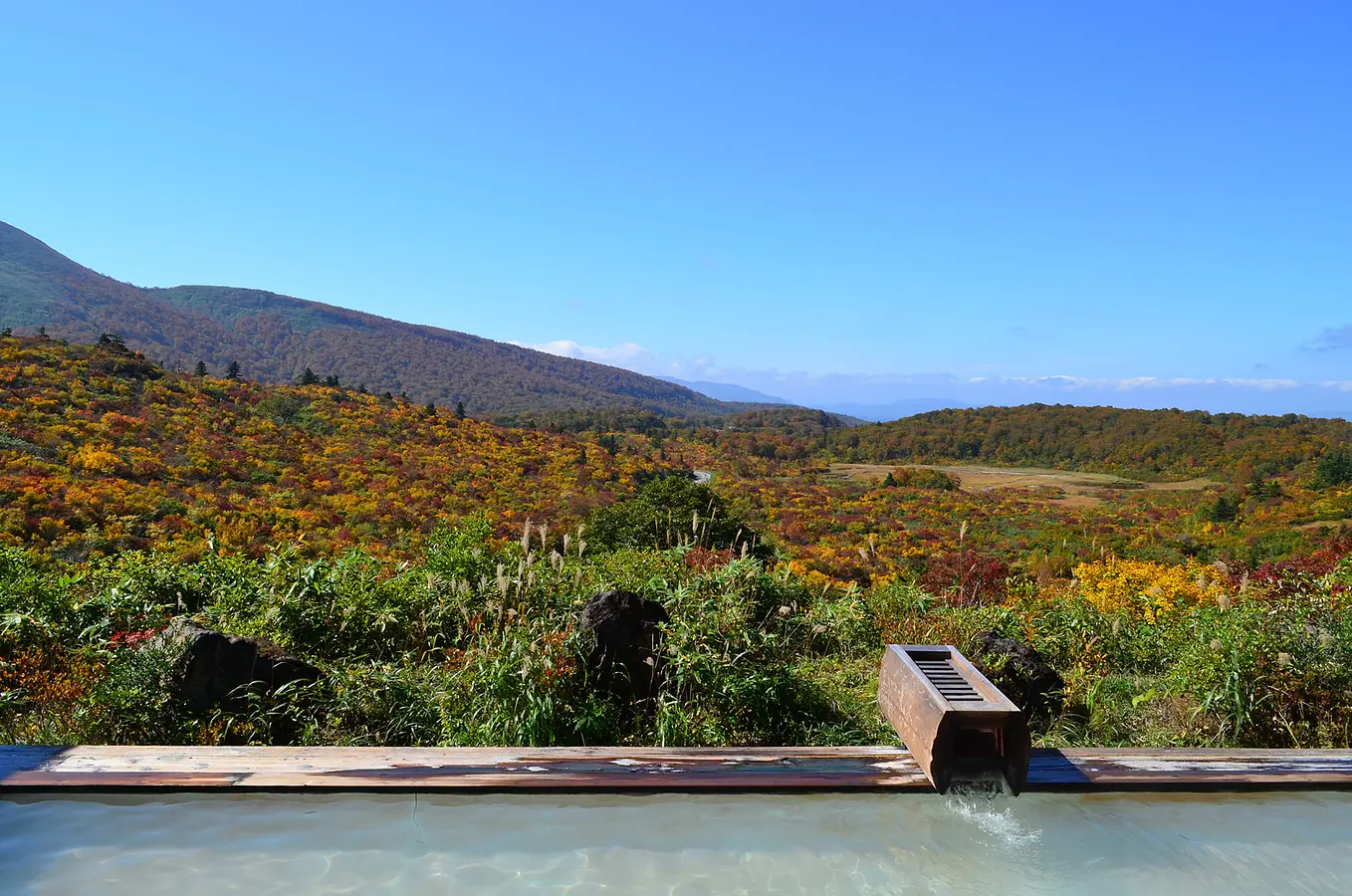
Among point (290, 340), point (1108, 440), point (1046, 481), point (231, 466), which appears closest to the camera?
point (231, 466)

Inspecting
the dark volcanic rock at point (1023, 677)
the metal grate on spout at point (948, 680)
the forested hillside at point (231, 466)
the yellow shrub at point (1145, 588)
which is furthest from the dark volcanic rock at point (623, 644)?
the forested hillside at point (231, 466)

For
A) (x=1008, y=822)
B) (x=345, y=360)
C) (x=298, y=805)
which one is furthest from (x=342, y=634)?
(x=345, y=360)

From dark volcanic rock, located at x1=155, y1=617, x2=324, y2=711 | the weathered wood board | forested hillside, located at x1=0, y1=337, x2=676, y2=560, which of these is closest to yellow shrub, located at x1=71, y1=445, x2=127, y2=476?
forested hillside, located at x1=0, y1=337, x2=676, y2=560

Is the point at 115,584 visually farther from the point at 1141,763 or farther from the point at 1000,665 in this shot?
the point at 1141,763

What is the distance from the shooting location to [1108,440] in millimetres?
48156

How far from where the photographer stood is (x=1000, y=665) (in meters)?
3.97

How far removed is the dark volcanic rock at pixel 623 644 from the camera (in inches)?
145

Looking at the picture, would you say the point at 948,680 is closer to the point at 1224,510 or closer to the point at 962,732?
the point at 962,732

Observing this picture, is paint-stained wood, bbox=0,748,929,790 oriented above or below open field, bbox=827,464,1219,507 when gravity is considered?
below

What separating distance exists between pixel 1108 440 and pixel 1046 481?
1360 centimetres

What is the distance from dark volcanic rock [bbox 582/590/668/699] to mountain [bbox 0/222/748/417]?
51.9m

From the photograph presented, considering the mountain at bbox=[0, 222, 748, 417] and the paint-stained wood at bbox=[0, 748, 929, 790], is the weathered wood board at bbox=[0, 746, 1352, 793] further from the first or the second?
the mountain at bbox=[0, 222, 748, 417]

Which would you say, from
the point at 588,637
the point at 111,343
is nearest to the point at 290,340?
the point at 111,343

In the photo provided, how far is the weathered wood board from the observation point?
2.71 metres
